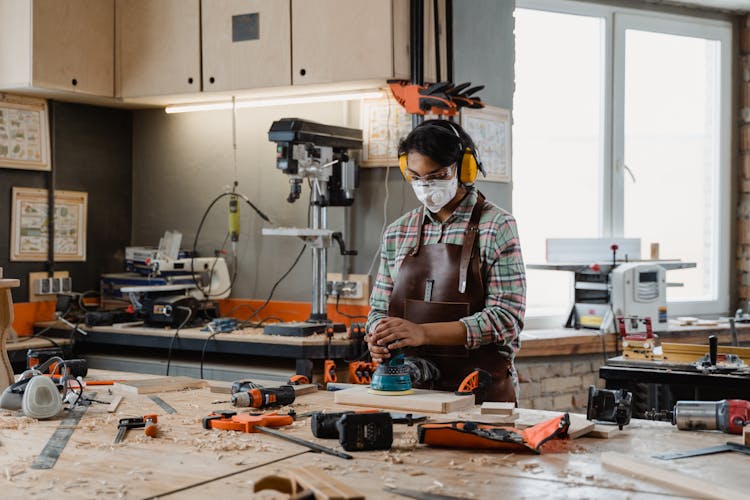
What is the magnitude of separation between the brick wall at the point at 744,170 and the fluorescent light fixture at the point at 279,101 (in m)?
2.74

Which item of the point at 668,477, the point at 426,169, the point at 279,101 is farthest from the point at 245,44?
the point at 668,477

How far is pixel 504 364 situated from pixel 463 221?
1.59 feet

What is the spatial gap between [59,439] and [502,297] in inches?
55.8

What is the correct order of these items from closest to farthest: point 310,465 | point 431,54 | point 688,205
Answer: point 310,465 → point 431,54 → point 688,205

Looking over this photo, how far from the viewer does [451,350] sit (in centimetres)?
291

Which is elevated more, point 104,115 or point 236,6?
point 236,6

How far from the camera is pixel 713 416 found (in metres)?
2.12

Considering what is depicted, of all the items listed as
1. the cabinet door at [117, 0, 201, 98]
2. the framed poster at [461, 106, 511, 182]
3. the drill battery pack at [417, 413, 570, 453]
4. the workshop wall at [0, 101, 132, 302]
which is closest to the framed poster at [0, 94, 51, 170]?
the workshop wall at [0, 101, 132, 302]

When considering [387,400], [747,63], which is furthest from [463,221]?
[747,63]

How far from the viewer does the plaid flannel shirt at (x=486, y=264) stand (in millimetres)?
2826

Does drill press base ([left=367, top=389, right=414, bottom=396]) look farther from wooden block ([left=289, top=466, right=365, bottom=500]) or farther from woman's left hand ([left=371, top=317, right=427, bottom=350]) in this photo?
wooden block ([left=289, top=466, right=365, bottom=500])

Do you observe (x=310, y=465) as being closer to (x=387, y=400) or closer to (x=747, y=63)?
(x=387, y=400)

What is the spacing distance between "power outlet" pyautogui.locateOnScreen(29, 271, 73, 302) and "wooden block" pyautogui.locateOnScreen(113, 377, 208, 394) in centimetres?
208

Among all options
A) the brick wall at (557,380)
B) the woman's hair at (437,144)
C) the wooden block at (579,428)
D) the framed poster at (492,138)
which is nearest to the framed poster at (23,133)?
the framed poster at (492,138)
